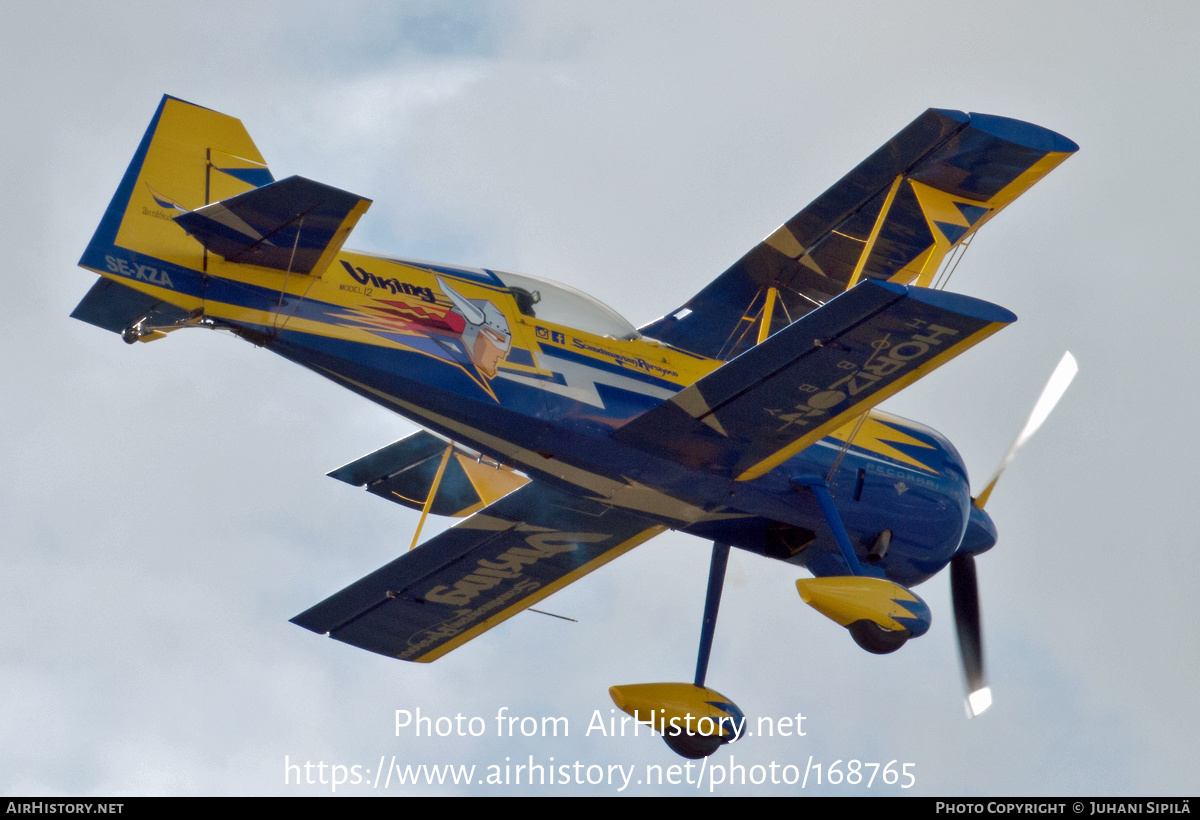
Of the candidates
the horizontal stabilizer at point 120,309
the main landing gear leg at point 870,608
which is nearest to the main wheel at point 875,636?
the main landing gear leg at point 870,608

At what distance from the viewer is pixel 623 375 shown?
450 inches

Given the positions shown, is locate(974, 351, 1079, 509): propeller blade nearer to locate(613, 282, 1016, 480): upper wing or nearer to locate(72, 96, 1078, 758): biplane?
locate(72, 96, 1078, 758): biplane

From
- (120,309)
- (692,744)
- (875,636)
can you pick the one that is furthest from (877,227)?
(120,309)

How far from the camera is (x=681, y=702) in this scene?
40.4 feet

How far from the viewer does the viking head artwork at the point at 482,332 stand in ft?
35.4

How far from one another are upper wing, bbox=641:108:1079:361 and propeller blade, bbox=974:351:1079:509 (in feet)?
5.36

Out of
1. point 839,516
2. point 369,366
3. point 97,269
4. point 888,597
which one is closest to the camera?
point 97,269

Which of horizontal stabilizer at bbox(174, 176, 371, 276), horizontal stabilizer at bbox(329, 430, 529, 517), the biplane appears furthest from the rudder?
horizontal stabilizer at bbox(329, 430, 529, 517)

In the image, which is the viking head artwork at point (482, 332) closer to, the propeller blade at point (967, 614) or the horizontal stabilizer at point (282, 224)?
the horizontal stabilizer at point (282, 224)

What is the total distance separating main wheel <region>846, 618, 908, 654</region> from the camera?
1118 centimetres

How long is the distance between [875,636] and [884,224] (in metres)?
3.85

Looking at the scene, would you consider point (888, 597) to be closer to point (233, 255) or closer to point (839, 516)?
point (839, 516)

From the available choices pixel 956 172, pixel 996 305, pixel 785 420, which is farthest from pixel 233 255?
pixel 956 172

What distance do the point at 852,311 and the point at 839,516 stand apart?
2.53m
